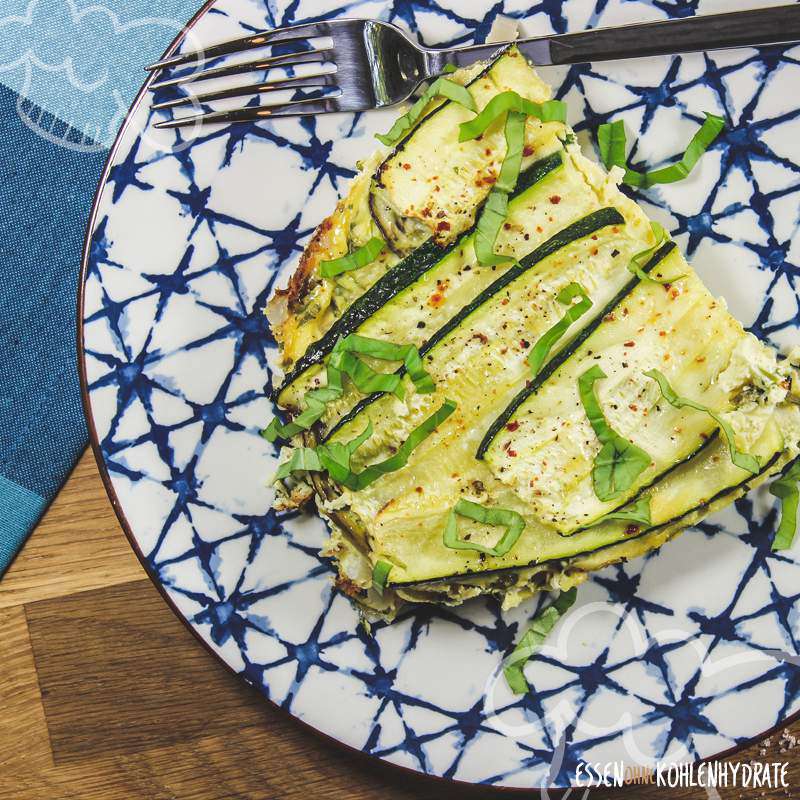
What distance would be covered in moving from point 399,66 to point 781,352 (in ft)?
4.79

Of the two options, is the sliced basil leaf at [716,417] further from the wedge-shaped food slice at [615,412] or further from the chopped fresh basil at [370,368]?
the chopped fresh basil at [370,368]

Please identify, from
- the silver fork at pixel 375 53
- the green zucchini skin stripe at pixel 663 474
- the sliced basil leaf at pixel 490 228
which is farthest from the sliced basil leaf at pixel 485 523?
the silver fork at pixel 375 53

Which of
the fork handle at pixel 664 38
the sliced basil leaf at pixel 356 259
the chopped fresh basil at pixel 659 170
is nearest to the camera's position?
the sliced basil leaf at pixel 356 259

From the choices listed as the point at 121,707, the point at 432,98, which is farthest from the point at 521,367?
the point at 121,707

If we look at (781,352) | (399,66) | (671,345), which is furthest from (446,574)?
(399,66)

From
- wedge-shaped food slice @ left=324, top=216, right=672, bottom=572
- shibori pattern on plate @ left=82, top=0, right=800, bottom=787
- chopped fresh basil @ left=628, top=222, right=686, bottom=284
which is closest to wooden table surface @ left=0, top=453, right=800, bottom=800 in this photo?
shibori pattern on plate @ left=82, top=0, right=800, bottom=787

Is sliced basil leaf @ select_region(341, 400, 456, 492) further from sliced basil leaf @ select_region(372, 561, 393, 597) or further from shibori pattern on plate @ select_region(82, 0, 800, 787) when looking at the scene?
shibori pattern on plate @ select_region(82, 0, 800, 787)

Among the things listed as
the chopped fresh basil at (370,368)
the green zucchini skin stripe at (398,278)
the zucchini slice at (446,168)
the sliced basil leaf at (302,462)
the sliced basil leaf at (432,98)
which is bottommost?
the sliced basil leaf at (302,462)

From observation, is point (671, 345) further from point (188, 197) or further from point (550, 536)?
point (188, 197)

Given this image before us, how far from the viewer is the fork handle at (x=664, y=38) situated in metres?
2.24

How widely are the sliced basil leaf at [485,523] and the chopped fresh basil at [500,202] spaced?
2.01ft

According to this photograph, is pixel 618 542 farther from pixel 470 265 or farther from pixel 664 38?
pixel 664 38

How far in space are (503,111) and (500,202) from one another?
0.23 metres

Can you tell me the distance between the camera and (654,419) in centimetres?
197
